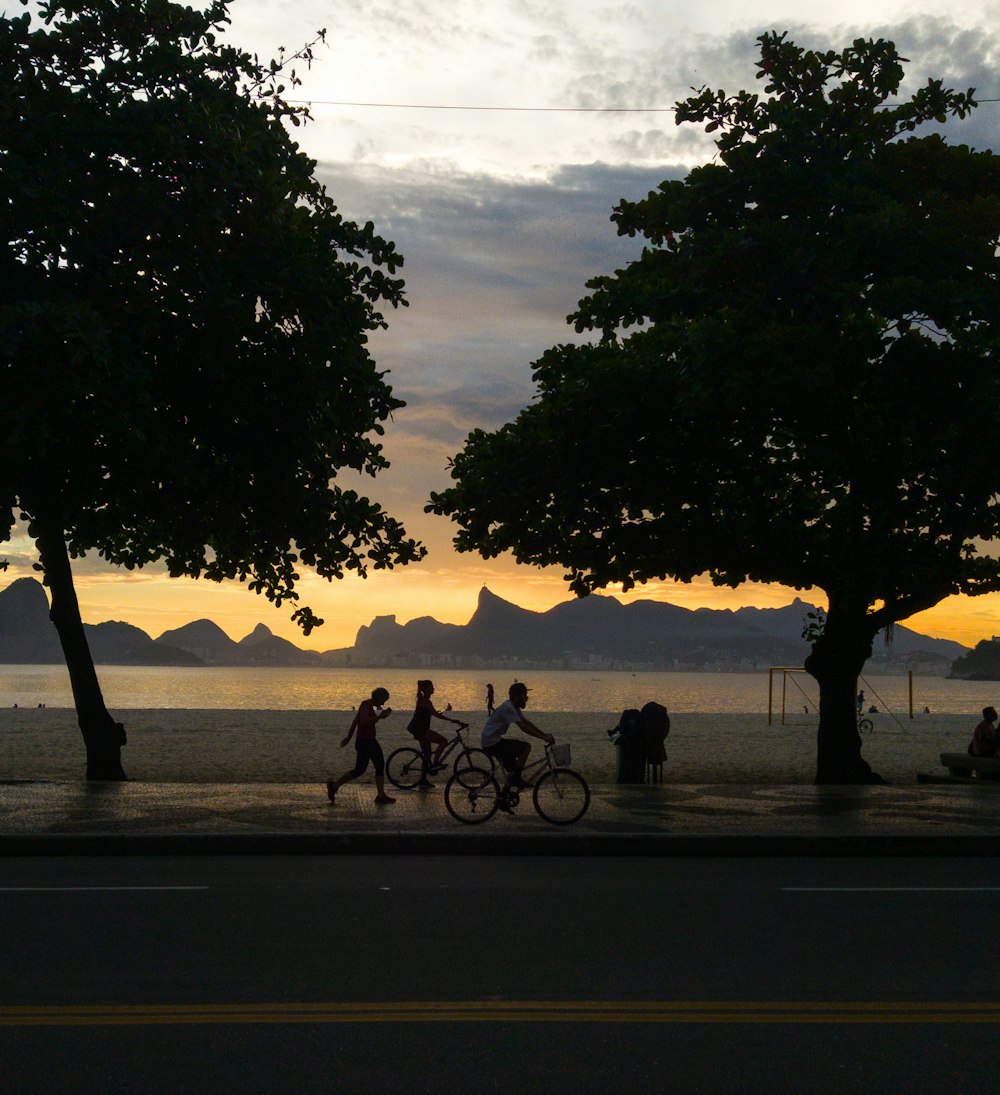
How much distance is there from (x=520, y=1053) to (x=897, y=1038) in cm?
179

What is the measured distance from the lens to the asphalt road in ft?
18.7

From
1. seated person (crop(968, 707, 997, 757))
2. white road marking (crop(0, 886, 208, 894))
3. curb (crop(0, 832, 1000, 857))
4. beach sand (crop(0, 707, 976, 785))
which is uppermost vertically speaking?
seated person (crop(968, 707, 997, 757))

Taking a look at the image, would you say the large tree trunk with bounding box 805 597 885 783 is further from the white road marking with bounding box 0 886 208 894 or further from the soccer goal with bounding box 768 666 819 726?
the white road marking with bounding box 0 886 208 894

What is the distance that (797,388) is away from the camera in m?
20.2

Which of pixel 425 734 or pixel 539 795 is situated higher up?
pixel 425 734

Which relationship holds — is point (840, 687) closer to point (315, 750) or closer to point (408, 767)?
point (408, 767)

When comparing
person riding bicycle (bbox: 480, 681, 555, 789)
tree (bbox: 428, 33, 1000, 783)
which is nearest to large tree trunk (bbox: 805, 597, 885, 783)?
tree (bbox: 428, 33, 1000, 783)

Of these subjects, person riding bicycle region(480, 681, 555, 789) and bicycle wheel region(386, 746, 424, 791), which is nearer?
person riding bicycle region(480, 681, 555, 789)

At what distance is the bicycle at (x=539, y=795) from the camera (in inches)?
605

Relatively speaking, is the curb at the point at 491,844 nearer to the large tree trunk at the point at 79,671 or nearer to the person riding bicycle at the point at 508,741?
the person riding bicycle at the point at 508,741

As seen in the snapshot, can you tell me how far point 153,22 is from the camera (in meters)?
19.7

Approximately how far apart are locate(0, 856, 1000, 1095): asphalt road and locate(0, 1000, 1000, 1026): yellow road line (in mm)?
21

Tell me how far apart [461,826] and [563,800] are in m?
1.26

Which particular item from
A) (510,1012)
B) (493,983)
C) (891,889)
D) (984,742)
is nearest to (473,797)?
(891,889)
